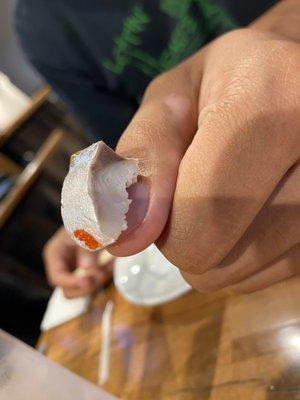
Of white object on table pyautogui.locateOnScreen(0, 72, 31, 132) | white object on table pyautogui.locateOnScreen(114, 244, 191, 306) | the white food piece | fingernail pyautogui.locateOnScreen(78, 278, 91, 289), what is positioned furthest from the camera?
white object on table pyautogui.locateOnScreen(0, 72, 31, 132)

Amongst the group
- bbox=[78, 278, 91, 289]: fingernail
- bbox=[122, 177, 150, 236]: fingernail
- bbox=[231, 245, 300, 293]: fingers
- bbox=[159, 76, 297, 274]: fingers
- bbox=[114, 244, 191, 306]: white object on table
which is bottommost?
bbox=[114, 244, 191, 306]: white object on table

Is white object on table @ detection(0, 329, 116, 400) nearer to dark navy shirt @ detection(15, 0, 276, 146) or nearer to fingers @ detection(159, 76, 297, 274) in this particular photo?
fingers @ detection(159, 76, 297, 274)

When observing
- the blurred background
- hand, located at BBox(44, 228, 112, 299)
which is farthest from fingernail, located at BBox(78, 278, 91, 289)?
the blurred background

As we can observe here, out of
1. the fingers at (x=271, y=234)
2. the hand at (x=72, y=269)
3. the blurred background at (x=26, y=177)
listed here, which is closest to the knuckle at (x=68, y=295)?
the hand at (x=72, y=269)

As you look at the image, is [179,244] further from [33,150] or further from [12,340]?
[33,150]

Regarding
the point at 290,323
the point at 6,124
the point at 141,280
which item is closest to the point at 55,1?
the point at 141,280
